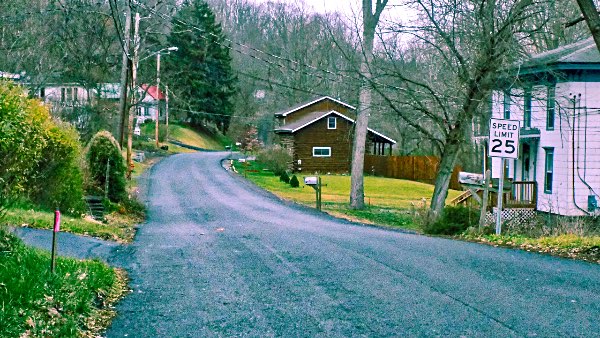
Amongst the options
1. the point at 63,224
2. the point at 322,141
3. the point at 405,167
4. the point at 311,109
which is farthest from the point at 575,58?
the point at 311,109

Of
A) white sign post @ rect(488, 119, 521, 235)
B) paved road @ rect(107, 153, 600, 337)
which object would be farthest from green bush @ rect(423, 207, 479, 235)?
white sign post @ rect(488, 119, 521, 235)

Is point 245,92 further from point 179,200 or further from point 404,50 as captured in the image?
point 404,50

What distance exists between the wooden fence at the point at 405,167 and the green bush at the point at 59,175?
140 feet

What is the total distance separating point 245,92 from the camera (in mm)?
91938

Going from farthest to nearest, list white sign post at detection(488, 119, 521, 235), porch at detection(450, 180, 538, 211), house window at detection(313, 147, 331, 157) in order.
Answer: house window at detection(313, 147, 331, 157), porch at detection(450, 180, 538, 211), white sign post at detection(488, 119, 521, 235)

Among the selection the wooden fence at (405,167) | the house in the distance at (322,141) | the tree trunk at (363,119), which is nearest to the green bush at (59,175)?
the tree trunk at (363,119)

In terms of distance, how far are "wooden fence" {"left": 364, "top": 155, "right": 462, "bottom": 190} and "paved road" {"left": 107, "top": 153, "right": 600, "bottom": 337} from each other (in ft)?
145

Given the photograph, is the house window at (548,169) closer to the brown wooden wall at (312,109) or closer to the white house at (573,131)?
the white house at (573,131)

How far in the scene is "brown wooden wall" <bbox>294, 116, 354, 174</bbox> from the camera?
6341cm

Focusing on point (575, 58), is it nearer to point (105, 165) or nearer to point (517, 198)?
point (517, 198)

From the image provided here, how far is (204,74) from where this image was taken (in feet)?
270

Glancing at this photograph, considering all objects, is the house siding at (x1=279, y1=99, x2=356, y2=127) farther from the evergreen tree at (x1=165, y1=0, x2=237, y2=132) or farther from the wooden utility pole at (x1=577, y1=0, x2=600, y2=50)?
the wooden utility pole at (x1=577, y1=0, x2=600, y2=50)

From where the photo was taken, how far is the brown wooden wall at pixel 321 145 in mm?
63406

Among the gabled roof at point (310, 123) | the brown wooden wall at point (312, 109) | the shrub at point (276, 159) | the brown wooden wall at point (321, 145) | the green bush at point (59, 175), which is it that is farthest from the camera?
the brown wooden wall at point (312, 109)
